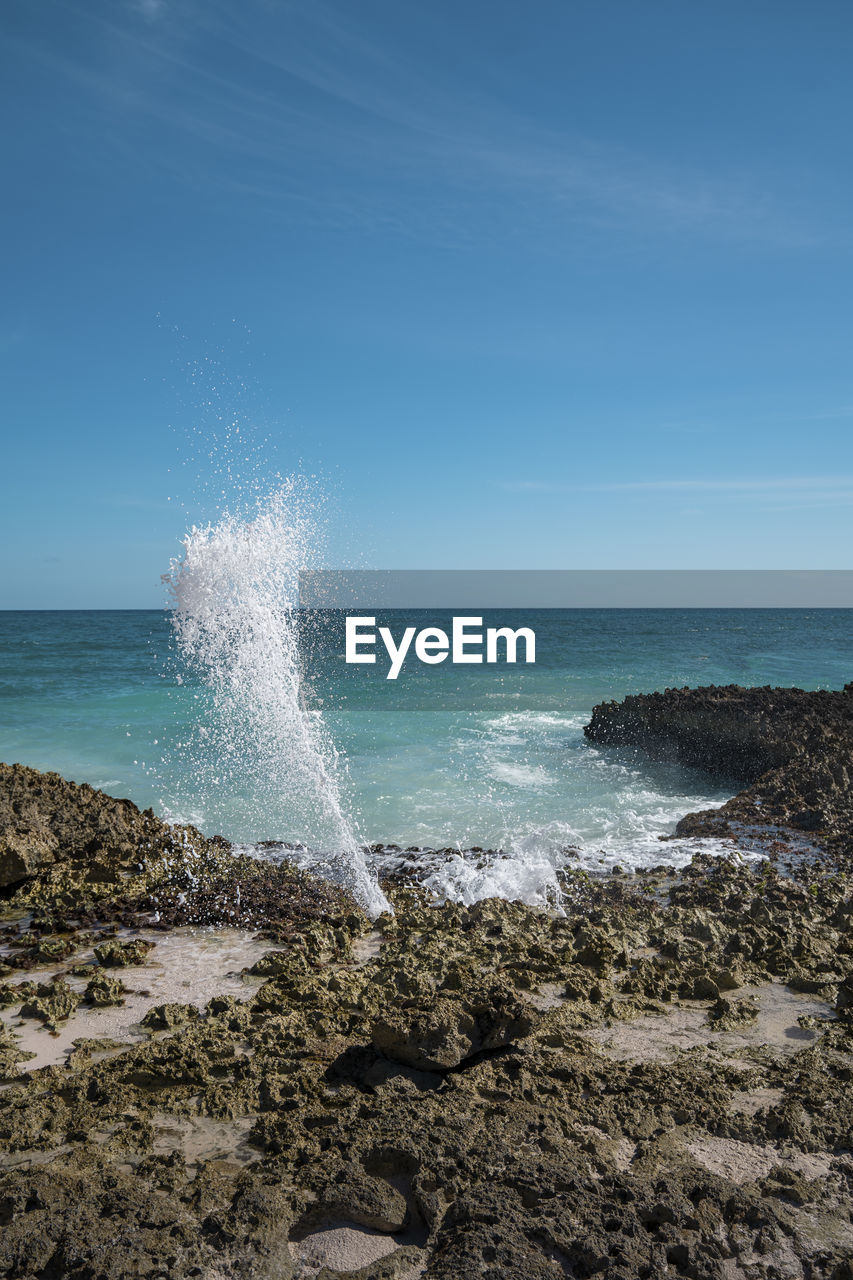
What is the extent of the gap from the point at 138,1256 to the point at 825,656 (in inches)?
1848

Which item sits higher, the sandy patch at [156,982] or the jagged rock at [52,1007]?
the jagged rock at [52,1007]

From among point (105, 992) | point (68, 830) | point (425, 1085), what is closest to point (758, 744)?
point (68, 830)

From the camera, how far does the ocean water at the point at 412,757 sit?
35.2ft

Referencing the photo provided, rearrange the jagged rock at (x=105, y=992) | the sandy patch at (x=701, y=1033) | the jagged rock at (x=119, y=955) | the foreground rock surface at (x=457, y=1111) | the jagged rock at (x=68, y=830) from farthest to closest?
the jagged rock at (x=68, y=830) < the jagged rock at (x=119, y=955) < the jagged rock at (x=105, y=992) < the sandy patch at (x=701, y=1033) < the foreground rock surface at (x=457, y=1111)

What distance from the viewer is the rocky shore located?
313 centimetres

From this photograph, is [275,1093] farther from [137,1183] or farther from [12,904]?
[12,904]

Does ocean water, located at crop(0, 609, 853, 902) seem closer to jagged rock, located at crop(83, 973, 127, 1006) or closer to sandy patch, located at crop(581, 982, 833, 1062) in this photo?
sandy patch, located at crop(581, 982, 833, 1062)

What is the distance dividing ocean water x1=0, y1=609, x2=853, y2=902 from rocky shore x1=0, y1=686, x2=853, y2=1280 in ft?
7.35

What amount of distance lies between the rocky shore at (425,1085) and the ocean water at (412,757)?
7.35 feet

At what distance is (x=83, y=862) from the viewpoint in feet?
28.3

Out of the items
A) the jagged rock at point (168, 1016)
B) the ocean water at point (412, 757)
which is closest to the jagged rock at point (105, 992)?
the jagged rock at point (168, 1016)

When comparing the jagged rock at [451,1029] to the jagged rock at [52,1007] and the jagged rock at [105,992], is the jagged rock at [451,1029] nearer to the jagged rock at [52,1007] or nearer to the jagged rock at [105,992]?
the jagged rock at [105,992]

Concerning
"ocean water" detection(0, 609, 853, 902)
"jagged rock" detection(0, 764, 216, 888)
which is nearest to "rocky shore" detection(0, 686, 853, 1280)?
"jagged rock" detection(0, 764, 216, 888)

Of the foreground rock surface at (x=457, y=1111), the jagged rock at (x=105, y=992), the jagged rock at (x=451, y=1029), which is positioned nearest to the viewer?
the foreground rock surface at (x=457, y=1111)
